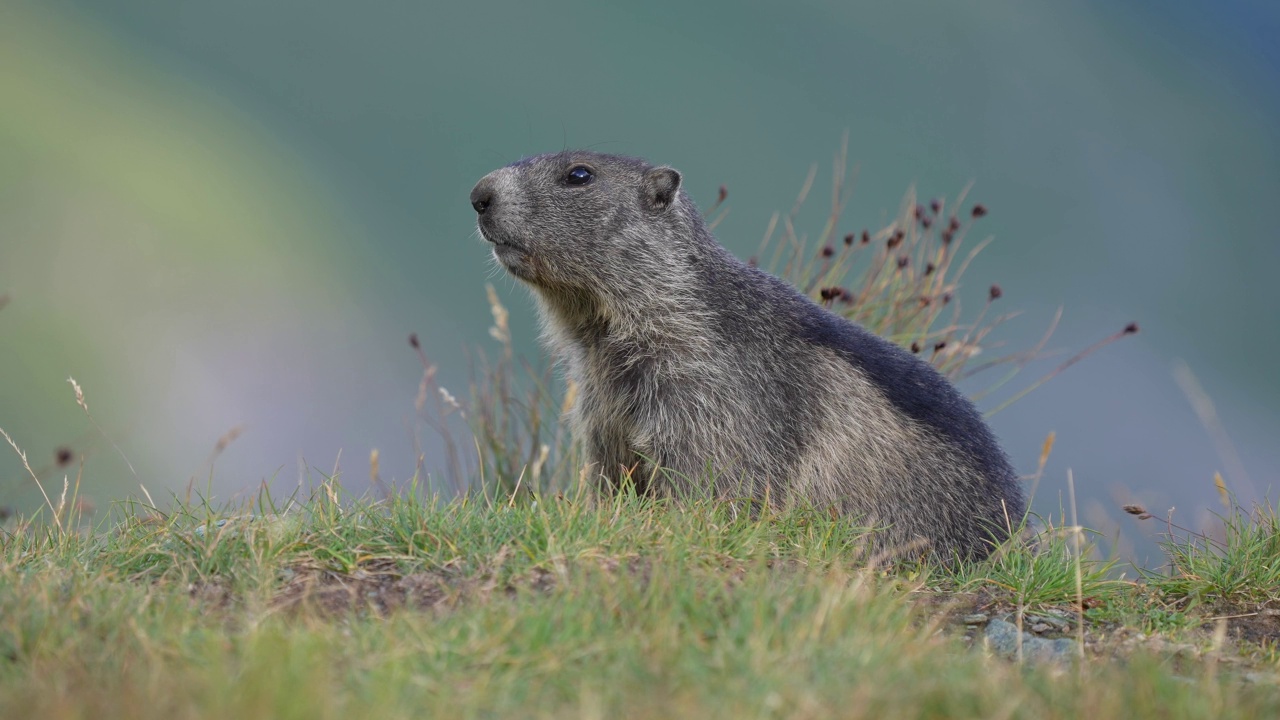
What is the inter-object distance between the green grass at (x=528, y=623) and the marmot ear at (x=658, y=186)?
2189 millimetres

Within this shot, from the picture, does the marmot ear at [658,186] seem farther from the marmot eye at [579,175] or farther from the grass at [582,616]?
the grass at [582,616]

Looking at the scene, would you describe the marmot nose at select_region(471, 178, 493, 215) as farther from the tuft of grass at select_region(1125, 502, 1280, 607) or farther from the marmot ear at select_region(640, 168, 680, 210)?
the tuft of grass at select_region(1125, 502, 1280, 607)

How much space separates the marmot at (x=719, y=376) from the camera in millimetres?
6539

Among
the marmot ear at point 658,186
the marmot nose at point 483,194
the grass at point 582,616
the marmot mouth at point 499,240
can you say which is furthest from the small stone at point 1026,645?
the marmot nose at point 483,194

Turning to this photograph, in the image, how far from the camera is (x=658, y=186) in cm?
711

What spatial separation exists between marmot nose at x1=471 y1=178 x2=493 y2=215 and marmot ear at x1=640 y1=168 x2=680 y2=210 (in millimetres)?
925

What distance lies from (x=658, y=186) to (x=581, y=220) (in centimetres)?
55

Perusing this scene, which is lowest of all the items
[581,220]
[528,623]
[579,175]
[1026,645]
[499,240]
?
[1026,645]

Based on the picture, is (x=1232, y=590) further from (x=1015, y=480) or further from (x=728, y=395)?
(x=728, y=395)

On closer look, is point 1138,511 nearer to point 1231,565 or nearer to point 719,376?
point 1231,565

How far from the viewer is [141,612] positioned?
4117 mm

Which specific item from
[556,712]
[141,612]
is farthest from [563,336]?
[556,712]

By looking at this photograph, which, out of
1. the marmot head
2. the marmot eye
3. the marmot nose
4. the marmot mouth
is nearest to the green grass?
the marmot head

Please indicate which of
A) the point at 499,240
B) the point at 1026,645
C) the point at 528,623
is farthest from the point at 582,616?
the point at 499,240
